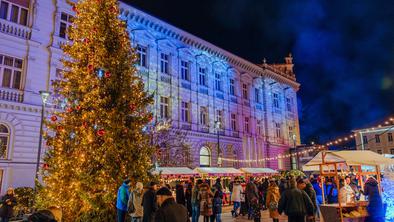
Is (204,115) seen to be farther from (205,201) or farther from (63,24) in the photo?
(205,201)

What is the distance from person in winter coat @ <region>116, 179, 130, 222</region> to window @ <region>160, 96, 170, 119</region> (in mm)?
18252

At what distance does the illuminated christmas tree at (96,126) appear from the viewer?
9578 millimetres

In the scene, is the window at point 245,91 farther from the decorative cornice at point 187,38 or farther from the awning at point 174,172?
the awning at point 174,172

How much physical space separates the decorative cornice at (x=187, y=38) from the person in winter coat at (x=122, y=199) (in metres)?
17.0

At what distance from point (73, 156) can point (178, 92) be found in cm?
1981

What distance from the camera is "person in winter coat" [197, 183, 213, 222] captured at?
11.9 m

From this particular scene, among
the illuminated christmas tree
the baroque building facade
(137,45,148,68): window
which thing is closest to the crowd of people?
the illuminated christmas tree

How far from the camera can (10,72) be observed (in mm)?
18562

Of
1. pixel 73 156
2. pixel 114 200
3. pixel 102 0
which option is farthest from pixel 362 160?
pixel 102 0

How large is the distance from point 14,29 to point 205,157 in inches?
780

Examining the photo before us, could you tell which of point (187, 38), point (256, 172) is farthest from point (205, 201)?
point (187, 38)

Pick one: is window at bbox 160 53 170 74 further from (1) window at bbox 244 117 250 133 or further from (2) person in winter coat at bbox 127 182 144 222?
(2) person in winter coat at bbox 127 182 144 222

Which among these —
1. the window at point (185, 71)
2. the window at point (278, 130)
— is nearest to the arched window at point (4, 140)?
the window at point (185, 71)

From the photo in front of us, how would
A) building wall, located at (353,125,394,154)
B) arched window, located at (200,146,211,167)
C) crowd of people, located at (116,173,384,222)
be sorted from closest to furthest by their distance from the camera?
crowd of people, located at (116,173,384,222)
arched window, located at (200,146,211,167)
building wall, located at (353,125,394,154)
